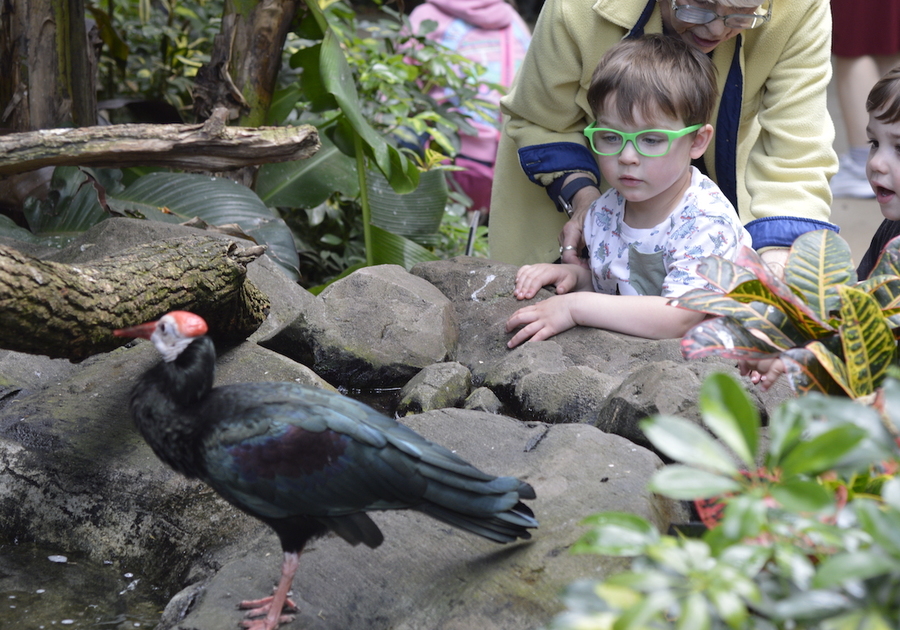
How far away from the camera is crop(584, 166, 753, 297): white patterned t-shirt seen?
2.47 meters

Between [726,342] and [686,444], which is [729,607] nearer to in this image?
[686,444]

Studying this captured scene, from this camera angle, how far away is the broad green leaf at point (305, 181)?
3965 mm

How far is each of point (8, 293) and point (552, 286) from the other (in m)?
1.81

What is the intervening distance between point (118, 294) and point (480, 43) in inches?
165

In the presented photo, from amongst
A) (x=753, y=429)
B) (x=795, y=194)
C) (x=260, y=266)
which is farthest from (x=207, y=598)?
(x=795, y=194)

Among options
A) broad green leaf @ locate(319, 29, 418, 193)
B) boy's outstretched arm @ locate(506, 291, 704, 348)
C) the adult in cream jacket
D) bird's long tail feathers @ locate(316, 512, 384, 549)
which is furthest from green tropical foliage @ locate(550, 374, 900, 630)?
broad green leaf @ locate(319, 29, 418, 193)

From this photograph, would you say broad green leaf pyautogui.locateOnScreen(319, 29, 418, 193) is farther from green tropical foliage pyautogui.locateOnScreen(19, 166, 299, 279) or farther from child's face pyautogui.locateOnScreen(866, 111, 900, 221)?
child's face pyautogui.locateOnScreen(866, 111, 900, 221)

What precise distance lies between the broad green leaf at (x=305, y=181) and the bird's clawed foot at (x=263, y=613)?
8.74 ft

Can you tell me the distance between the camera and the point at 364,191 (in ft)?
12.5

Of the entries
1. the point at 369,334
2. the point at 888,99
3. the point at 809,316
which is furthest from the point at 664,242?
the point at 809,316

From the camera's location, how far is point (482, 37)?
554 cm

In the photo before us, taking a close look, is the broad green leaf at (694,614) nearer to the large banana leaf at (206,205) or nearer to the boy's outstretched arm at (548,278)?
the boy's outstretched arm at (548,278)

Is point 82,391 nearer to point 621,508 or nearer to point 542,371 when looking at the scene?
point 542,371

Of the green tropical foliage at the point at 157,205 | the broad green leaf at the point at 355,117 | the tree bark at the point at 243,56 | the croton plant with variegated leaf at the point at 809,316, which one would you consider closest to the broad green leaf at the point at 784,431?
the croton plant with variegated leaf at the point at 809,316
